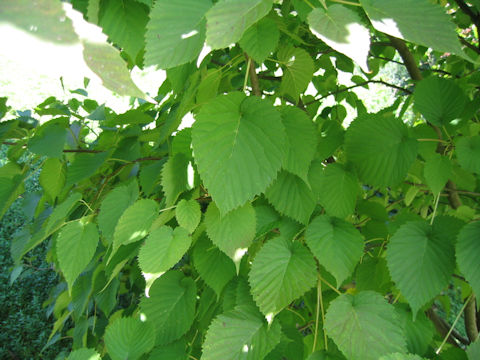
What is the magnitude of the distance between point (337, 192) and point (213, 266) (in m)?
0.26

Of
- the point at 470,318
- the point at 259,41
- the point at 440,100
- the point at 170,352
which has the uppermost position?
the point at 259,41

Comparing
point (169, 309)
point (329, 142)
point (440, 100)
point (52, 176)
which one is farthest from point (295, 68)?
point (52, 176)

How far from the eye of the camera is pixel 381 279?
0.84m

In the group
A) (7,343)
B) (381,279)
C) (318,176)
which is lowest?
(7,343)

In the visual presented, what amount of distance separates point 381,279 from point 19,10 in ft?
2.62

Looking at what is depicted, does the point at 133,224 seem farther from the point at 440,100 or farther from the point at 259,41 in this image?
the point at 440,100

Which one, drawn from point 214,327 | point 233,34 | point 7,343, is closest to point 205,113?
point 233,34

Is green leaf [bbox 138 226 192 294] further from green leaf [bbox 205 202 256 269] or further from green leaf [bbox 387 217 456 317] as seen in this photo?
green leaf [bbox 387 217 456 317]

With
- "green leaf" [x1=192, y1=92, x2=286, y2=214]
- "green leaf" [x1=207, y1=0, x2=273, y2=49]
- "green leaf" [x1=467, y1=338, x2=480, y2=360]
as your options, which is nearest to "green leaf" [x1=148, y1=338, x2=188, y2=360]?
"green leaf" [x1=192, y1=92, x2=286, y2=214]

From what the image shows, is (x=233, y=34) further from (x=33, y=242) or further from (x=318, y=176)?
(x=33, y=242)

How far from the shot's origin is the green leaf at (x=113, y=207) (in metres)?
0.77

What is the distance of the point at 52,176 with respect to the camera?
100cm

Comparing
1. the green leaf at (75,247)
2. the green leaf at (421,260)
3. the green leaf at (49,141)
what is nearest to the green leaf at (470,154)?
the green leaf at (421,260)

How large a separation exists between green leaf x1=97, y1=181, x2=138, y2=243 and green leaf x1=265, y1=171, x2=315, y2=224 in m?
0.27
